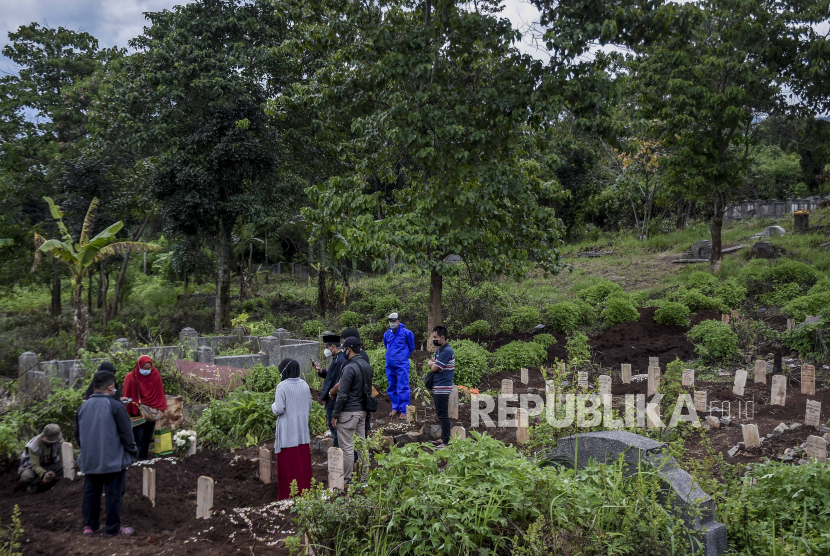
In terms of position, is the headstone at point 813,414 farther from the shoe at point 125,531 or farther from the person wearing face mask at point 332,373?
the shoe at point 125,531

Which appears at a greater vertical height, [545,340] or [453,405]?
[545,340]

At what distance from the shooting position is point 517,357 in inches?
464

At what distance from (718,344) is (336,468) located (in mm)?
8180

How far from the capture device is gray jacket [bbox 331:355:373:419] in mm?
6578

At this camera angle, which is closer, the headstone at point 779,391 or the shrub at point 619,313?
the headstone at point 779,391

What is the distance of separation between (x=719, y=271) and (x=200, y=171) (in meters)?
15.4

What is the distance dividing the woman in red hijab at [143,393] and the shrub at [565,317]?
935cm

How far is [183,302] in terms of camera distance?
A: 24375mm

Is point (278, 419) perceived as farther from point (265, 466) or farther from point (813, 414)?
point (813, 414)

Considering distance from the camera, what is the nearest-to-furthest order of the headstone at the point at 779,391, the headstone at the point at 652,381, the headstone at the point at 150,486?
the headstone at the point at 150,486
the headstone at the point at 779,391
the headstone at the point at 652,381

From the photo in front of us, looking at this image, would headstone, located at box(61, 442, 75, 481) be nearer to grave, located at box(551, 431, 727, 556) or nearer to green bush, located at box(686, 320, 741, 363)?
grave, located at box(551, 431, 727, 556)

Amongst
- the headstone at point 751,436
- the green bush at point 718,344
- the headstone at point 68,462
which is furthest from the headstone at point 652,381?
the headstone at point 68,462

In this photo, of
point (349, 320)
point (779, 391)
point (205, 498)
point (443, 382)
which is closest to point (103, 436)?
point (205, 498)

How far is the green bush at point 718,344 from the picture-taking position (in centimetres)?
1094
